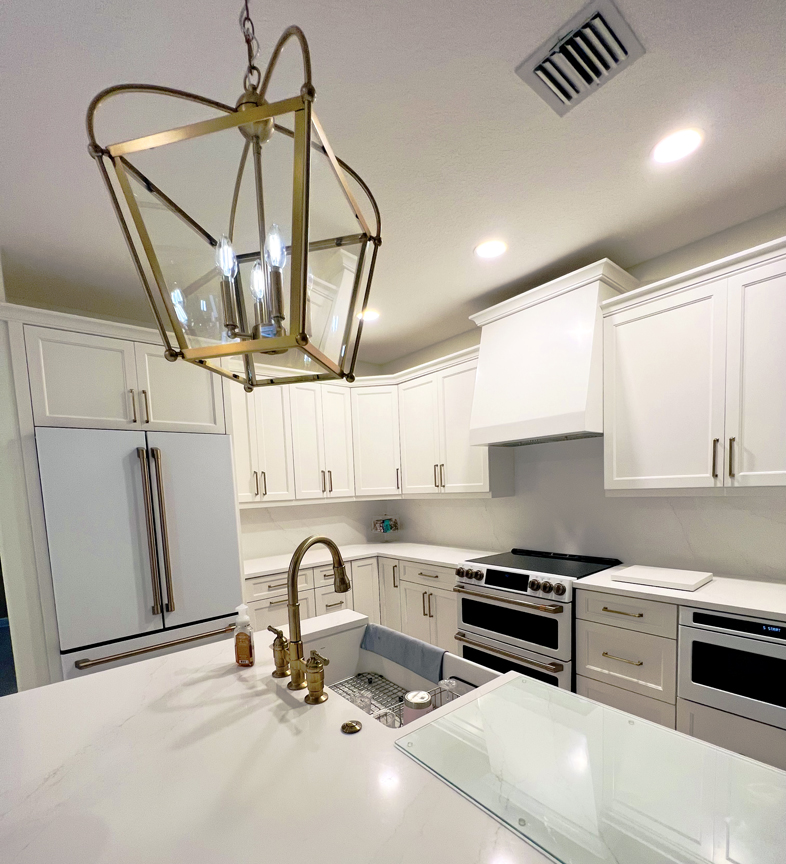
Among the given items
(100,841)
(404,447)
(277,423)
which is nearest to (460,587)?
(404,447)

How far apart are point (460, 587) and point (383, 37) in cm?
257

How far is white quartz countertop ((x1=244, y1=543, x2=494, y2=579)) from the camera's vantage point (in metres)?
2.88

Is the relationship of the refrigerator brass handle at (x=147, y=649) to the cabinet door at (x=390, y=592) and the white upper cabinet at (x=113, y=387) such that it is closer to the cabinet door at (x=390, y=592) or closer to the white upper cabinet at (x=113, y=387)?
the white upper cabinet at (x=113, y=387)

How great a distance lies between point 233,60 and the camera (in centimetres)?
114

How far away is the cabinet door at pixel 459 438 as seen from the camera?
9.68ft

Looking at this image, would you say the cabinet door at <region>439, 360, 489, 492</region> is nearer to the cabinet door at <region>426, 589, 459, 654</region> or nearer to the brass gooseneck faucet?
the cabinet door at <region>426, 589, 459, 654</region>

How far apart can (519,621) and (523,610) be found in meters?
0.10

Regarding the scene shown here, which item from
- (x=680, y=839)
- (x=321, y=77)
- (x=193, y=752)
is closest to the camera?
(x=680, y=839)

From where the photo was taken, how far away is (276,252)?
0.66 metres

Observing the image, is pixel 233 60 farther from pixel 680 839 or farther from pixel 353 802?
pixel 680 839

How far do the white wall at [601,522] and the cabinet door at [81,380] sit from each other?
2381 mm

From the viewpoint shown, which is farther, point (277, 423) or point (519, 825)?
point (277, 423)

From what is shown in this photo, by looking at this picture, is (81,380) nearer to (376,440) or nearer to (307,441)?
(307,441)

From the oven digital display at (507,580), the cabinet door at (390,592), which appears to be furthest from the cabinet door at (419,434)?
the oven digital display at (507,580)
